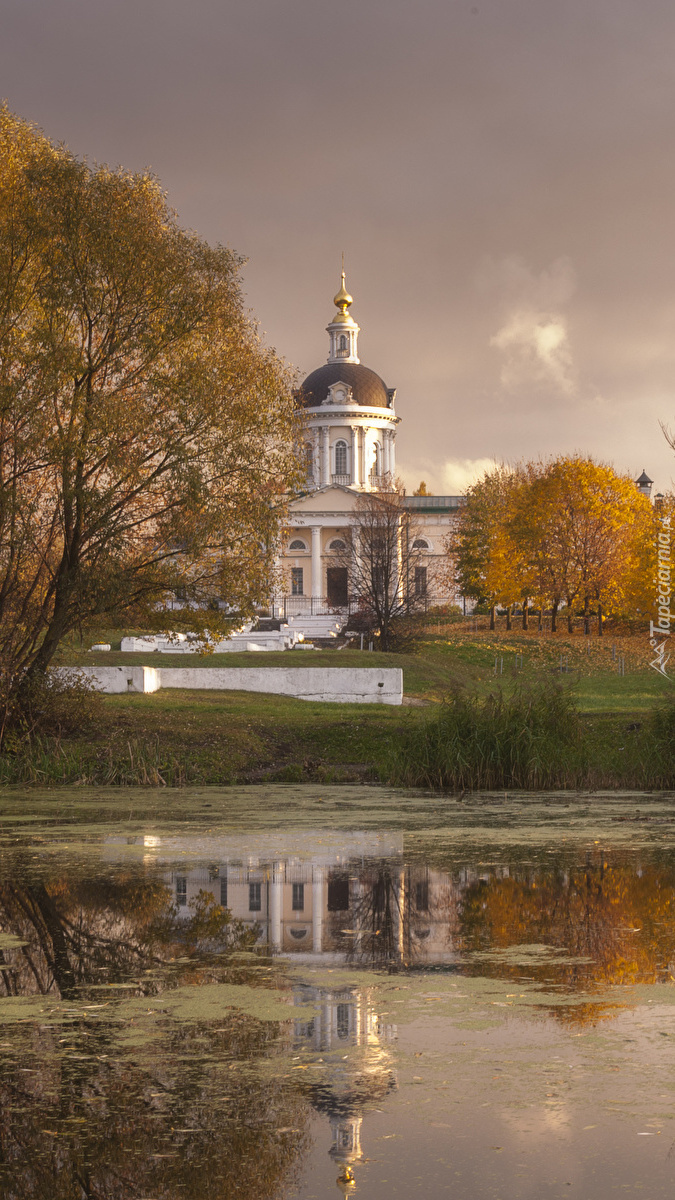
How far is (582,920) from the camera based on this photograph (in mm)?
8984

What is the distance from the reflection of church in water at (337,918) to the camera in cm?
547

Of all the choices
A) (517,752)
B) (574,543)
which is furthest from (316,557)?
(517,752)

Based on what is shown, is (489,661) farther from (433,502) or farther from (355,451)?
(433,502)

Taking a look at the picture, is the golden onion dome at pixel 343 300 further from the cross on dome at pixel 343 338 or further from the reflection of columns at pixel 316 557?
the reflection of columns at pixel 316 557

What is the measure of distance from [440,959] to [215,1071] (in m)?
2.61

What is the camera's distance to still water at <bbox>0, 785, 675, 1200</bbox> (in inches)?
182

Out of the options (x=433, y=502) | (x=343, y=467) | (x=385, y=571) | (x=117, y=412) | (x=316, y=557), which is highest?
(x=343, y=467)

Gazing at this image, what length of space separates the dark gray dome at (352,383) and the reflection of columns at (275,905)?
308 feet

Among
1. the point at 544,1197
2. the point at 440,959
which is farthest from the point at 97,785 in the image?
the point at 544,1197

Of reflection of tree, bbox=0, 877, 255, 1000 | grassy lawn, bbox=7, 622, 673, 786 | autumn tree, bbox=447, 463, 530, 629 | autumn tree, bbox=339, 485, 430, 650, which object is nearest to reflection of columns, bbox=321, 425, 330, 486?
autumn tree, bbox=447, 463, 530, 629

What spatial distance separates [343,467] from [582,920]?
314 ft

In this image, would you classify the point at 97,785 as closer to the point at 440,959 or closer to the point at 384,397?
the point at 440,959

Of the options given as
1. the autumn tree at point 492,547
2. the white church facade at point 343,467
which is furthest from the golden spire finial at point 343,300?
the autumn tree at point 492,547

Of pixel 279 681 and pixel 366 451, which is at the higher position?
pixel 366 451
